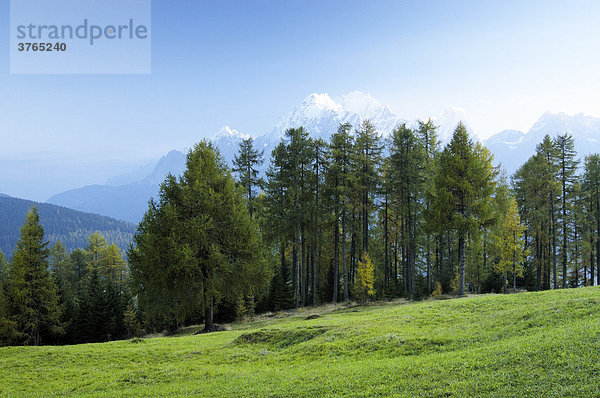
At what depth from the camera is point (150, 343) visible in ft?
64.3

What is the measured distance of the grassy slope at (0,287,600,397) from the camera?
7.91 metres

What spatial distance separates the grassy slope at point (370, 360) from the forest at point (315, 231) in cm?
647

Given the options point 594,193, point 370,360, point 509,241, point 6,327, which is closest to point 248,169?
point 6,327

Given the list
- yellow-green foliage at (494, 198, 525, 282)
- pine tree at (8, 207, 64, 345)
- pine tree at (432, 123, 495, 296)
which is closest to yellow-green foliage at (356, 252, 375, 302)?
pine tree at (432, 123, 495, 296)

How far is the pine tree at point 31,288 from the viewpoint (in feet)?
101

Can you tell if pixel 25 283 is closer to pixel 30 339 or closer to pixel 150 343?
pixel 30 339

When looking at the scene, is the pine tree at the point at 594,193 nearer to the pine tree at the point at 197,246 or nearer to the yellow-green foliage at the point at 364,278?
the yellow-green foliage at the point at 364,278

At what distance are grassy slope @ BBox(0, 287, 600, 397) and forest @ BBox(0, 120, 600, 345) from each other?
647cm

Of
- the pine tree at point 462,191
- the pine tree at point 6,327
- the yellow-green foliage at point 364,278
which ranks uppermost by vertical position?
the pine tree at point 462,191

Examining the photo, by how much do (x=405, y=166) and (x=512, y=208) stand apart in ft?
36.3

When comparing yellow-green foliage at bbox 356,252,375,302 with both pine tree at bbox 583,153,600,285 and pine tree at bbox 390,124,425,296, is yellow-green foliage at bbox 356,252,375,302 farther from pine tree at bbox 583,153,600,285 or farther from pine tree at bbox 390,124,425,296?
pine tree at bbox 583,153,600,285

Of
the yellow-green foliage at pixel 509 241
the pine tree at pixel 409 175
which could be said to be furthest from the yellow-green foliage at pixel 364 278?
the yellow-green foliage at pixel 509 241

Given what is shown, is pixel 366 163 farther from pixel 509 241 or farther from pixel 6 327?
pixel 6 327

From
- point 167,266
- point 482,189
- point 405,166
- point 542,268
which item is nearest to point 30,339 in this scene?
point 167,266
